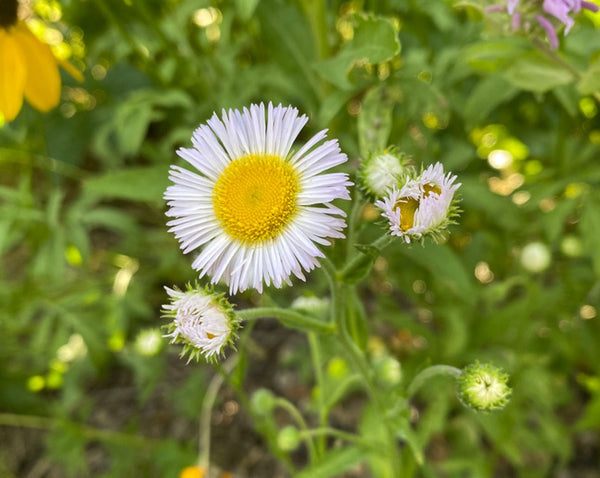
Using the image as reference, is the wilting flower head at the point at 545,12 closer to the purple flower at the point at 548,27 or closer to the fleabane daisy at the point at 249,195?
the purple flower at the point at 548,27

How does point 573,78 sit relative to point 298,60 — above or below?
below

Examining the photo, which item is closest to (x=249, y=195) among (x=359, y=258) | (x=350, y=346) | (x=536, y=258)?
(x=359, y=258)

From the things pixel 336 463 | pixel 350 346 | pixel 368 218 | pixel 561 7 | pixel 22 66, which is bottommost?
pixel 336 463

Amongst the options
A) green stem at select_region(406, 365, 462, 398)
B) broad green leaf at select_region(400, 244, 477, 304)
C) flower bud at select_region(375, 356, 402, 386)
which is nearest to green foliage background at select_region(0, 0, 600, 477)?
broad green leaf at select_region(400, 244, 477, 304)

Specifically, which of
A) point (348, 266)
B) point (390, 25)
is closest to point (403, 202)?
point (348, 266)

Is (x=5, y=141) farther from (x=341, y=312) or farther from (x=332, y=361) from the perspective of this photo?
(x=341, y=312)

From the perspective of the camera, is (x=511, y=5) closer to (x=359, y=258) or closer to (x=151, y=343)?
(x=359, y=258)

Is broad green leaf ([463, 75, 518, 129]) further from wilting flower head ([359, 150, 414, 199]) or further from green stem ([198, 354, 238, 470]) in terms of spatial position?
green stem ([198, 354, 238, 470])
